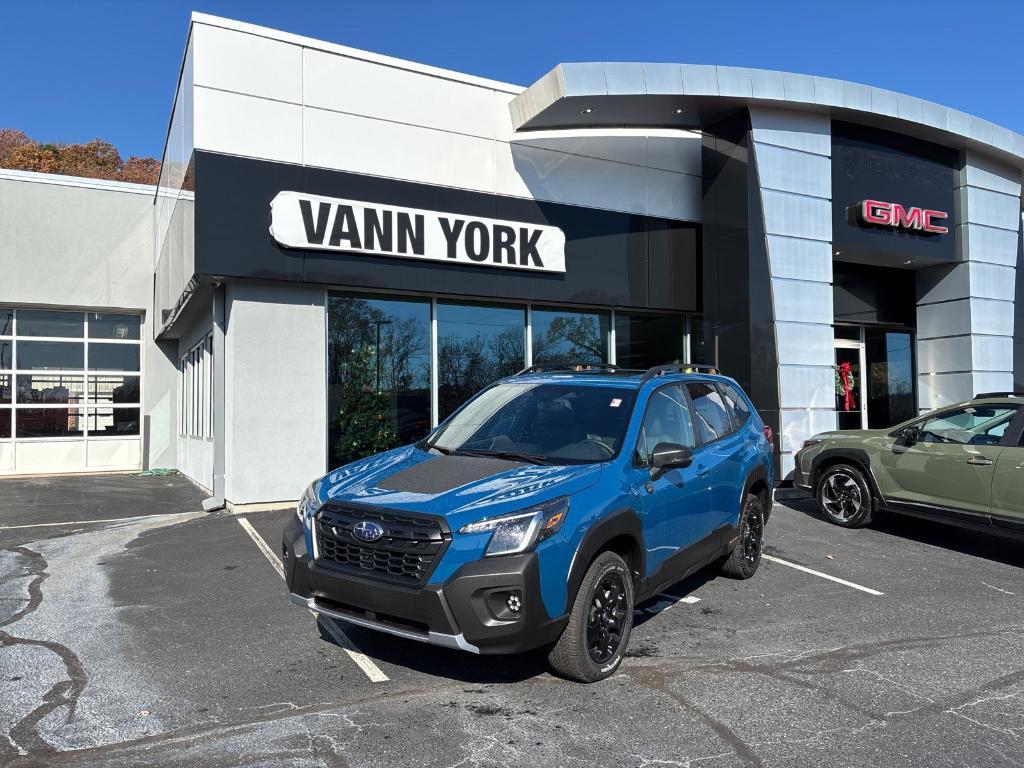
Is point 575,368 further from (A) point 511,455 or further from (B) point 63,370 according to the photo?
(B) point 63,370

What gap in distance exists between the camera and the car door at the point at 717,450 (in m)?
5.42

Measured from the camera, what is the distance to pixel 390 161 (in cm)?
1060

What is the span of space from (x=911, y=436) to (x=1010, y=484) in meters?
1.22

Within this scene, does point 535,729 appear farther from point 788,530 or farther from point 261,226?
point 261,226

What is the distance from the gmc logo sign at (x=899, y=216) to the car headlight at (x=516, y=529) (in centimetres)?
1187

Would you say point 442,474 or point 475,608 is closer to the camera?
point 475,608

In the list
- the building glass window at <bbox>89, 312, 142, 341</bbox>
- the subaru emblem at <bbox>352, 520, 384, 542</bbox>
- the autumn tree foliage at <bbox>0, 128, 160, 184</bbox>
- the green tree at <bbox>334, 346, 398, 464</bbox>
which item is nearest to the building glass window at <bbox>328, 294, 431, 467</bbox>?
the green tree at <bbox>334, 346, 398, 464</bbox>

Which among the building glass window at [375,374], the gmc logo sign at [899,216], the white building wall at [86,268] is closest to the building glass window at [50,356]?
the white building wall at [86,268]

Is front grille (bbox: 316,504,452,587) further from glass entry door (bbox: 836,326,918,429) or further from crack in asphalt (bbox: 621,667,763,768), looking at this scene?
glass entry door (bbox: 836,326,918,429)

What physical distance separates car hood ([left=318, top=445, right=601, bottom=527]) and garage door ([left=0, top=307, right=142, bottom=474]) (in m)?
14.2

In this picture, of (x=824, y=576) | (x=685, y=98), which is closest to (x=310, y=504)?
(x=824, y=576)

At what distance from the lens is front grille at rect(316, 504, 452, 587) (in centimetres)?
368

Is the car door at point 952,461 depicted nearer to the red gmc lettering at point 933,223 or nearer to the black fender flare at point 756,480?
the black fender flare at point 756,480

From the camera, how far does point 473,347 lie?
38.4ft
